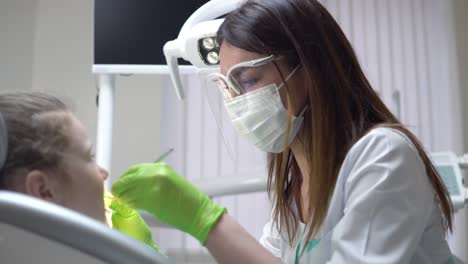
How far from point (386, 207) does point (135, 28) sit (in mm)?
1363

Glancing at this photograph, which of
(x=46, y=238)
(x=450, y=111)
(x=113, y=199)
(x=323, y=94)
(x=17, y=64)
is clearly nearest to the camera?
(x=46, y=238)

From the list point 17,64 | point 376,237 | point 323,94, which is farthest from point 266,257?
point 17,64

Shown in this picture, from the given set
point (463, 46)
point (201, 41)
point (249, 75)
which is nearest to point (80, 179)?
point (249, 75)

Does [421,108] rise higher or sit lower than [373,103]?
lower

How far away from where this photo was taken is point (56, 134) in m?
0.99

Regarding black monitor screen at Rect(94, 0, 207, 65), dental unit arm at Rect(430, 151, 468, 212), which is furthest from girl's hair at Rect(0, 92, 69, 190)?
dental unit arm at Rect(430, 151, 468, 212)

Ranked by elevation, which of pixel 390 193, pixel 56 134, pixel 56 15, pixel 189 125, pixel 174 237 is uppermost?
pixel 56 15

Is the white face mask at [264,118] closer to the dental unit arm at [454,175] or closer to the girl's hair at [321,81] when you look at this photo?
the girl's hair at [321,81]

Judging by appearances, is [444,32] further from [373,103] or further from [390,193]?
[390,193]

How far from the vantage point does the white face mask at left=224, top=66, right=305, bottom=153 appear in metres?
1.33

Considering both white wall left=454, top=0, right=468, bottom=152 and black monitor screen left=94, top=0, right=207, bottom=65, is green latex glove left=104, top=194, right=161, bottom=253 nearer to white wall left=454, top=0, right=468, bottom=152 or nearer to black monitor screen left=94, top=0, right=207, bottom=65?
black monitor screen left=94, top=0, right=207, bottom=65

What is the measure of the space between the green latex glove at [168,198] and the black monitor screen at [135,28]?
2.79 feet

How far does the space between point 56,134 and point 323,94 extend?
0.59 metres

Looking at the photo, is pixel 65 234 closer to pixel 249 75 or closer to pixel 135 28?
pixel 249 75
